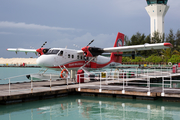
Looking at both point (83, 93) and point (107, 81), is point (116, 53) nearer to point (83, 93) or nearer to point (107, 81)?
point (107, 81)

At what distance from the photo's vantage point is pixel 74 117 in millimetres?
9742

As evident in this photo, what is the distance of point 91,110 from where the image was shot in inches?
438

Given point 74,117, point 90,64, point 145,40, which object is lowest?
point 74,117

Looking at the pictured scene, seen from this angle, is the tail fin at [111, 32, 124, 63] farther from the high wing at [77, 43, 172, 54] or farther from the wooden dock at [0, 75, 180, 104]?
the wooden dock at [0, 75, 180, 104]

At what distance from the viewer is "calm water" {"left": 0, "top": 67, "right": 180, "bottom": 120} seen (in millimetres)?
9781

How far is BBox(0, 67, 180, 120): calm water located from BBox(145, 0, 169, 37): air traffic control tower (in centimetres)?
7526

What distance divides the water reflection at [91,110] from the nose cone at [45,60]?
5.32 meters

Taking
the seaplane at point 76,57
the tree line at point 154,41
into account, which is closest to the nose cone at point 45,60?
the seaplane at point 76,57

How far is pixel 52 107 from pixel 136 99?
17.2ft

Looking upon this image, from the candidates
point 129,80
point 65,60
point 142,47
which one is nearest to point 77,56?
point 65,60

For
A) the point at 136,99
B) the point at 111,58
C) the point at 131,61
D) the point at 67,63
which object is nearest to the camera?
the point at 136,99

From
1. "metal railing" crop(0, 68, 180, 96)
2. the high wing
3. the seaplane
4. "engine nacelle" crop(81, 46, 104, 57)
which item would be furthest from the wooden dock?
"engine nacelle" crop(81, 46, 104, 57)

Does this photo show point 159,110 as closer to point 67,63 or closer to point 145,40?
point 67,63

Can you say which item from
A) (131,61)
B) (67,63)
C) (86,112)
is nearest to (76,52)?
(67,63)
